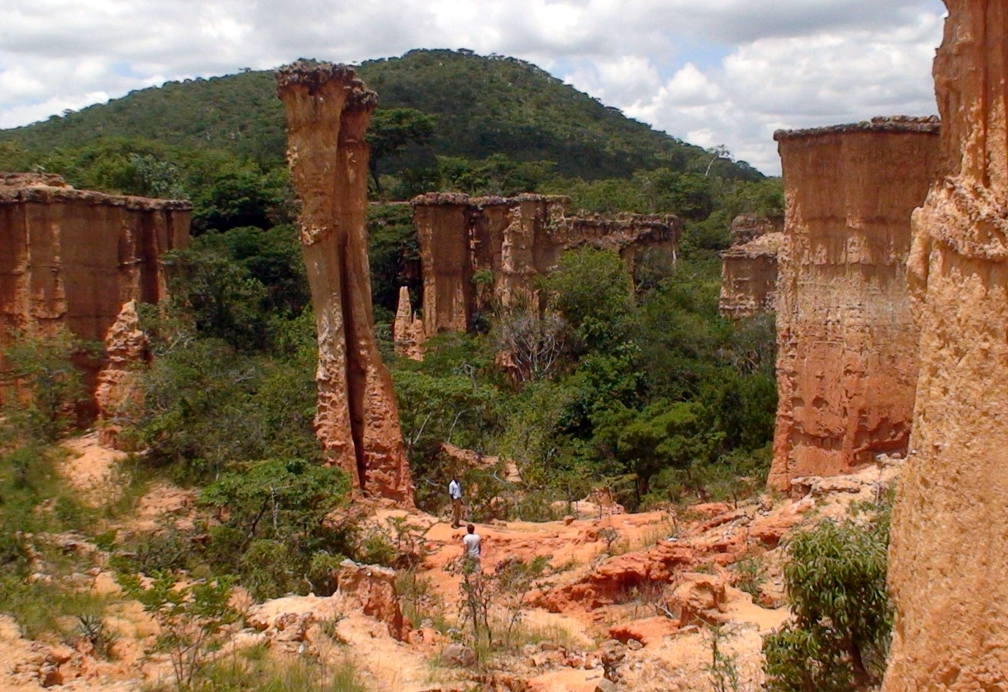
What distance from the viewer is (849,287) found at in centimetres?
1067

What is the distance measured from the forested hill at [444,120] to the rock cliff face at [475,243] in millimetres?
24003

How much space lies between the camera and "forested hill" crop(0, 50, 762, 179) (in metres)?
56.7

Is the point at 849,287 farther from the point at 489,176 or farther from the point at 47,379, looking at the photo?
the point at 489,176

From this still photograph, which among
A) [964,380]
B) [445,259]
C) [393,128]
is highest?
[393,128]

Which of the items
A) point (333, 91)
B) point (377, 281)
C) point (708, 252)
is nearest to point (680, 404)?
point (333, 91)

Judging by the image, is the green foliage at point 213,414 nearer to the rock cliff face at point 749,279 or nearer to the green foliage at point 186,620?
the green foliage at point 186,620

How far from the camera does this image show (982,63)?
3445 millimetres

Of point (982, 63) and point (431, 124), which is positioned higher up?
point (431, 124)

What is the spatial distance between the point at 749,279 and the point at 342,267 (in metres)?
14.4

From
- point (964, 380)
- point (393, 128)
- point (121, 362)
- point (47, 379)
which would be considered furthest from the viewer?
point (393, 128)

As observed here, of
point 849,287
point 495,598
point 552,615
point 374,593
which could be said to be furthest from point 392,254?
point 374,593

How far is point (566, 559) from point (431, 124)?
107 ft

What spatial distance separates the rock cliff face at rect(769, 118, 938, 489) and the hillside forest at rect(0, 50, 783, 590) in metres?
2.64

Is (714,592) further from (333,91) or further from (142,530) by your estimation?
(333,91)
